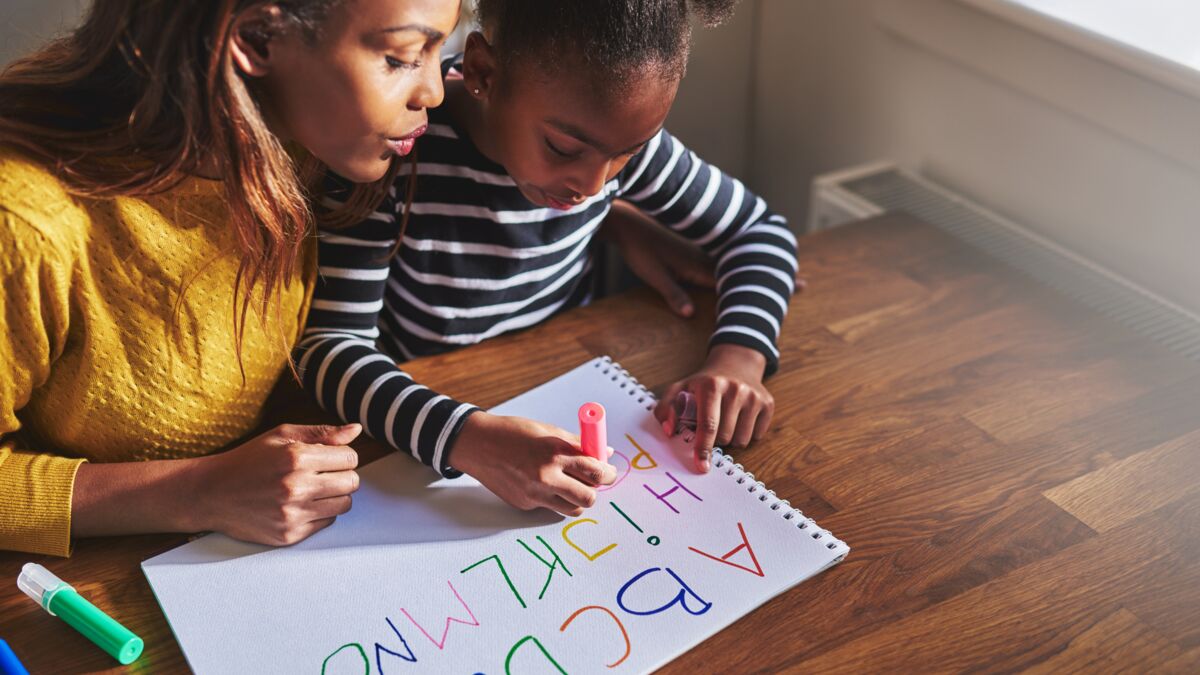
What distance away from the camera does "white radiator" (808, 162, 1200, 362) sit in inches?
43.3

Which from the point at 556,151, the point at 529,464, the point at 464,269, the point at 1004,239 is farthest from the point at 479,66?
the point at 1004,239

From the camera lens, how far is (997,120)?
127 centimetres

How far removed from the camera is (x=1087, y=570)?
764 mm

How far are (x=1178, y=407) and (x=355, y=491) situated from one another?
671 mm

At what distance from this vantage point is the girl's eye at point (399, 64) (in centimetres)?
73

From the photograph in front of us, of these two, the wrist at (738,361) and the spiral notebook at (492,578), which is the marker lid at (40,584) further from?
the wrist at (738,361)

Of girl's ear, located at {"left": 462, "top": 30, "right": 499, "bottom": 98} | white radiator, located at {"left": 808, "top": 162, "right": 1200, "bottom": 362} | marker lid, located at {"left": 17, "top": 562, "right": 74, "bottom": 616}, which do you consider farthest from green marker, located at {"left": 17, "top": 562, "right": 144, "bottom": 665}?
white radiator, located at {"left": 808, "top": 162, "right": 1200, "bottom": 362}

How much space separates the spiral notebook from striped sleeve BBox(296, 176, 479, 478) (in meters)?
0.03

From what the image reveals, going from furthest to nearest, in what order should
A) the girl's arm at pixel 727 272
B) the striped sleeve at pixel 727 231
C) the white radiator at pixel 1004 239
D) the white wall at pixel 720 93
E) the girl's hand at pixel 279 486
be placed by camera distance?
the white wall at pixel 720 93, the white radiator at pixel 1004 239, the striped sleeve at pixel 727 231, the girl's arm at pixel 727 272, the girl's hand at pixel 279 486

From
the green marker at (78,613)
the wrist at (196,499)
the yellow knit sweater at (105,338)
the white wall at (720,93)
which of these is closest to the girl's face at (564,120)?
the yellow knit sweater at (105,338)

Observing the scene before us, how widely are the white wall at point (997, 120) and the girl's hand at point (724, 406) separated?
483mm

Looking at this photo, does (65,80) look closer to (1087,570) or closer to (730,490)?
(730,490)

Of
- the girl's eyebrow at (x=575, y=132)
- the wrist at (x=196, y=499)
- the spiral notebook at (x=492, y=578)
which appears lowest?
the spiral notebook at (x=492, y=578)

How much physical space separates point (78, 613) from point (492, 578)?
26cm
